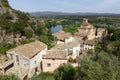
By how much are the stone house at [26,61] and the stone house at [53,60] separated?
1.24 metres

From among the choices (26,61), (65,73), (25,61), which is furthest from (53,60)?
(65,73)

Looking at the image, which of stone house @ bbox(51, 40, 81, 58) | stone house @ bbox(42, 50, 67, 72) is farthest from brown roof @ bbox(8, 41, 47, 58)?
stone house @ bbox(51, 40, 81, 58)

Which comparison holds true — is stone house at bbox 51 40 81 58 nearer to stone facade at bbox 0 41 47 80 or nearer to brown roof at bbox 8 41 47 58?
brown roof at bbox 8 41 47 58

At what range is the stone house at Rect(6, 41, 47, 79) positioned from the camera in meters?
30.4

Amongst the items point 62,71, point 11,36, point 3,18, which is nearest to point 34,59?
point 62,71

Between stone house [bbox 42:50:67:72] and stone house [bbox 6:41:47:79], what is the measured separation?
1237mm

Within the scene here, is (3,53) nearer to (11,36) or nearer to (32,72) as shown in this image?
(32,72)

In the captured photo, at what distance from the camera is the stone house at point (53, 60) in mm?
32781

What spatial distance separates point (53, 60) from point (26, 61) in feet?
17.0

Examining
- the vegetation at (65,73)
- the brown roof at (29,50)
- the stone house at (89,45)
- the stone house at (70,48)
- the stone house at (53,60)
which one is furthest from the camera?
the stone house at (89,45)

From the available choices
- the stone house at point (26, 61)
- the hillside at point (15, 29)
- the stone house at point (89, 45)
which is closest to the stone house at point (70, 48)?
the stone house at point (26, 61)

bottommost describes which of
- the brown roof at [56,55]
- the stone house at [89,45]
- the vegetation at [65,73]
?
the stone house at [89,45]

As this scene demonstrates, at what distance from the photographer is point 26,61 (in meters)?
31.0

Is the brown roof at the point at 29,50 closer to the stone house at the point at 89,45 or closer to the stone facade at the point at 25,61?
the stone facade at the point at 25,61
